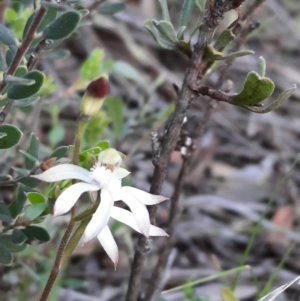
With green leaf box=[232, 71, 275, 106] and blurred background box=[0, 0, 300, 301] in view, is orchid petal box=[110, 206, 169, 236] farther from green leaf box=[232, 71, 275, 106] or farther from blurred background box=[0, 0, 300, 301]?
blurred background box=[0, 0, 300, 301]

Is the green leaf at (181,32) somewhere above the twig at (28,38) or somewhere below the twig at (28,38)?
above

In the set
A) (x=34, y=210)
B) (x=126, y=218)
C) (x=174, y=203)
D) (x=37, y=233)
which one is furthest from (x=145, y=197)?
(x=174, y=203)

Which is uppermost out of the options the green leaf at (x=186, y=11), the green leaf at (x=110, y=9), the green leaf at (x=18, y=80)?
the green leaf at (x=186, y=11)

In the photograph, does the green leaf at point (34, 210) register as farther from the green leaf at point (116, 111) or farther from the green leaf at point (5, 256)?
the green leaf at point (116, 111)

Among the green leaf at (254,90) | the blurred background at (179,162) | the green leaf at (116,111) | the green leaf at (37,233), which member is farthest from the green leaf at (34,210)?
the green leaf at (116,111)

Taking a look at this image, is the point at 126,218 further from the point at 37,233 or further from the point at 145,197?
the point at 37,233

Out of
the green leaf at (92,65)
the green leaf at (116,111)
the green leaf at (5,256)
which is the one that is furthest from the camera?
the green leaf at (116,111)

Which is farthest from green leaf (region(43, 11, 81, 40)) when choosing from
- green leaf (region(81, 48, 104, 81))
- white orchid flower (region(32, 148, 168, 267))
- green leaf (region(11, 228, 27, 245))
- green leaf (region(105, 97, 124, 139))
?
green leaf (region(105, 97, 124, 139))

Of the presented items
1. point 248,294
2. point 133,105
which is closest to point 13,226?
point 248,294
